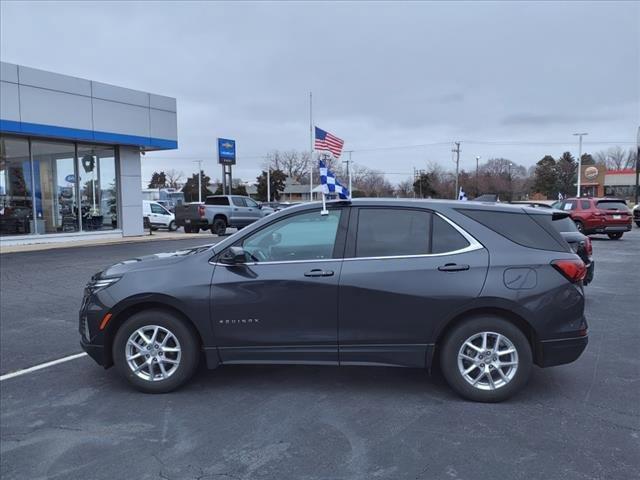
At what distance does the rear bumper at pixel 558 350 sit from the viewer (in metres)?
4.16

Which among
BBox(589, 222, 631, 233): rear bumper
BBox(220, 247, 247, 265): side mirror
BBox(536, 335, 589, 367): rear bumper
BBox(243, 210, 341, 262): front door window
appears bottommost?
BBox(536, 335, 589, 367): rear bumper

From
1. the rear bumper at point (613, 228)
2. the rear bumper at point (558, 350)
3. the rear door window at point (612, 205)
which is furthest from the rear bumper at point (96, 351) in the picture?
the rear door window at point (612, 205)

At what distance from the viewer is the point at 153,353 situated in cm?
446

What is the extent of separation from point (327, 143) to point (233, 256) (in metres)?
4.67

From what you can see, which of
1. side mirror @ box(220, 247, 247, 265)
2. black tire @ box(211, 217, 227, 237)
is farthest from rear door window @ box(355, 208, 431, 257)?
black tire @ box(211, 217, 227, 237)

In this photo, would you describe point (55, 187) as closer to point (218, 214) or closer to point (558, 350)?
point (218, 214)

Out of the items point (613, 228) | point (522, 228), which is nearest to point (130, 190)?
point (613, 228)

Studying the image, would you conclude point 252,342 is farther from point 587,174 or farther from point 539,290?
point 587,174

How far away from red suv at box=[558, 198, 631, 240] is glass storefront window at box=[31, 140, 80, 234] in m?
20.3

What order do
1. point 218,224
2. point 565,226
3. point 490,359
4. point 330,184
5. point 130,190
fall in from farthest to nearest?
1. point 218,224
2. point 130,190
3. point 565,226
4. point 330,184
5. point 490,359

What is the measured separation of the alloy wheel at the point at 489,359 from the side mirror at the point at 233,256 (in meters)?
1.94

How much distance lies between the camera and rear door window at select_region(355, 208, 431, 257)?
4336mm

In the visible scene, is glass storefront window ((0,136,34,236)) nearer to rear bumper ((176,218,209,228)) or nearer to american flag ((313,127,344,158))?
rear bumper ((176,218,209,228))

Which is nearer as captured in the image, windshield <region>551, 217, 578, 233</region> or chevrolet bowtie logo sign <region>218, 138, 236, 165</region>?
windshield <region>551, 217, 578, 233</region>
